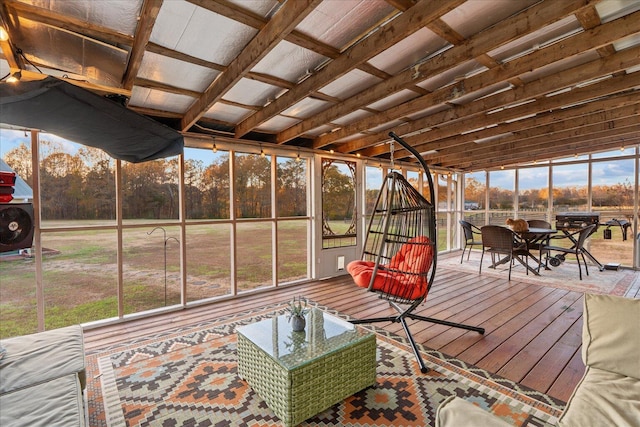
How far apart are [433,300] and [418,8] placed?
12.0 feet

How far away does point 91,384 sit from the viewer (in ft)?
7.44

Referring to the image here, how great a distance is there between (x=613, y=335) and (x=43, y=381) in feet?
10.4

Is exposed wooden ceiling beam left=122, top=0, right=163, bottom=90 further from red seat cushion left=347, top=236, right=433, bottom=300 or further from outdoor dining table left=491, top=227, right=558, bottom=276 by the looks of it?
outdoor dining table left=491, top=227, right=558, bottom=276

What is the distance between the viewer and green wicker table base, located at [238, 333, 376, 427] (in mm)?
1785

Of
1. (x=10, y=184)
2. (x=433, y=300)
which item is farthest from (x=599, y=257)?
(x=10, y=184)

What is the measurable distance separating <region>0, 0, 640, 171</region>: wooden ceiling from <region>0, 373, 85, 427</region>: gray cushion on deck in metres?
2.11

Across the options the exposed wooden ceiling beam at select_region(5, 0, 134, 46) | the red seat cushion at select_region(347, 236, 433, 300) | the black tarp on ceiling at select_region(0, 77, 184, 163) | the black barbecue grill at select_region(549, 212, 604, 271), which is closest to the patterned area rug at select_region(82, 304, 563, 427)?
the red seat cushion at select_region(347, 236, 433, 300)

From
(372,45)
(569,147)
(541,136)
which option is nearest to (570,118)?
(541,136)

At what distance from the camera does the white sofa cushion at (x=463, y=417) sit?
1.06m

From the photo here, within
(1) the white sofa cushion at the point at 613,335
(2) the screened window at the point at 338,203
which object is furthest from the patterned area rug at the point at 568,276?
(1) the white sofa cushion at the point at 613,335

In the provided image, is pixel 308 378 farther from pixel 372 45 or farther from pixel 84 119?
pixel 372 45

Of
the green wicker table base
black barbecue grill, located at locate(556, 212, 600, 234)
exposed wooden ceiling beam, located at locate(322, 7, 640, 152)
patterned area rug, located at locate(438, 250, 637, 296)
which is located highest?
exposed wooden ceiling beam, located at locate(322, 7, 640, 152)

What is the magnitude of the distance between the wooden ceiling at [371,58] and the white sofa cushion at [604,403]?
7.03 ft

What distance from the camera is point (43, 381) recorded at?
1.58m
